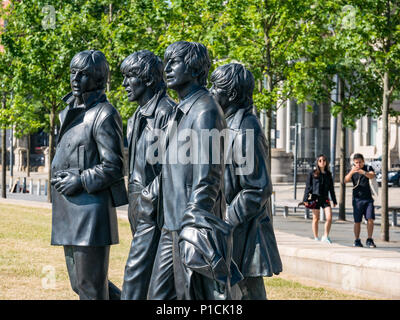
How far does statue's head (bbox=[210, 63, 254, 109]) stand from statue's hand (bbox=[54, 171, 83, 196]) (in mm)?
1387

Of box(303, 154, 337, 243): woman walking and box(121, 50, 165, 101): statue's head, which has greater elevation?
box(121, 50, 165, 101): statue's head

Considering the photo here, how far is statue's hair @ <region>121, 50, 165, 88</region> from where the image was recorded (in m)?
7.01

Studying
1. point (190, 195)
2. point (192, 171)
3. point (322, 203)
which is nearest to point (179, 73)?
point (192, 171)

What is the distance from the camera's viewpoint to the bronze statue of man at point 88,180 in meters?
6.62

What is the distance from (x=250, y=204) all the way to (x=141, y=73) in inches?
62.1

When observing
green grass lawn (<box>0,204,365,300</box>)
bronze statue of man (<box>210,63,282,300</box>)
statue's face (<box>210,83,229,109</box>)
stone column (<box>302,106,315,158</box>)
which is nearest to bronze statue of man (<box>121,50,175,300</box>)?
statue's face (<box>210,83,229,109</box>)

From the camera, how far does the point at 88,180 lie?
21.7 feet

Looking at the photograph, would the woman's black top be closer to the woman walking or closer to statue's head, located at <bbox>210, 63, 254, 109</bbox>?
the woman walking

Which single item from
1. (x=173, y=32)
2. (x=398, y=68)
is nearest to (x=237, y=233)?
(x=398, y=68)

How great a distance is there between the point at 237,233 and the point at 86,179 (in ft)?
4.37

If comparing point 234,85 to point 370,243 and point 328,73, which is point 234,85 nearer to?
point 370,243

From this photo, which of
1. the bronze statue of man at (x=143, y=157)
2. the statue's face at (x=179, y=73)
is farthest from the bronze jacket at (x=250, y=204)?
the statue's face at (x=179, y=73)

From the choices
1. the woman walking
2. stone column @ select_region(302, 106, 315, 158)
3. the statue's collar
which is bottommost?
the woman walking
